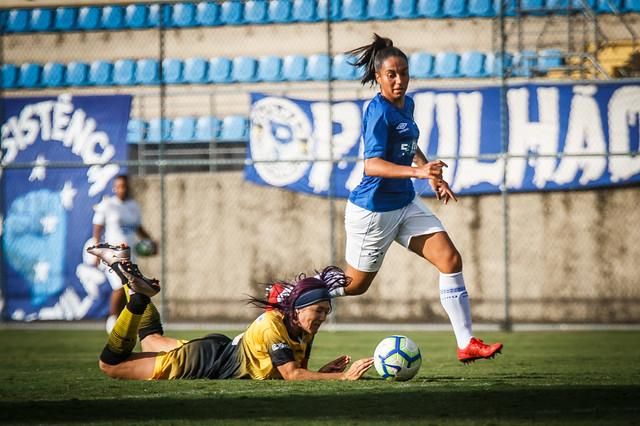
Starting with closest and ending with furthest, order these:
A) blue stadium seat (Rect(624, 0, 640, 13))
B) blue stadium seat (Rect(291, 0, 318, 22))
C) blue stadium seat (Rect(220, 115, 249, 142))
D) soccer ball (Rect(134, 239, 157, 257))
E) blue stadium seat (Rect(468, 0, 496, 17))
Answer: soccer ball (Rect(134, 239, 157, 257)) → blue stadium seat (Rect(624, 0, 640, 13)) → blue stadium seat (Rect(468, 0, 496, 17)) → blue stadium seat (Rect(220, 115, 249, 142)) → blue stadium seat (Rect(291, 0, 318, 22))

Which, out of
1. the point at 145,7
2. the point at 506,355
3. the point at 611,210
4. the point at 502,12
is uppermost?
the point at 145,7

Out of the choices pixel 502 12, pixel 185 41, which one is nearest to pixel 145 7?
pixel 185 41

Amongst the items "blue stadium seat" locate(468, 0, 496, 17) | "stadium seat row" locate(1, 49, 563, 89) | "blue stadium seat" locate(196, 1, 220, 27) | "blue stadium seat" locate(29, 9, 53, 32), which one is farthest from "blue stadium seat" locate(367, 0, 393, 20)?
"blue stadium seat" locate(29, 9, 53, 32)

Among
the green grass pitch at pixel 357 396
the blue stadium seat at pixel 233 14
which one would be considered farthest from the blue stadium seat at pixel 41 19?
the green grass pitch at pixel 357 396

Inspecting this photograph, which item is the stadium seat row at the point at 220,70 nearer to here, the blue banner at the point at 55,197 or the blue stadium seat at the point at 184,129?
the blue stadium seat at the point at 184,129

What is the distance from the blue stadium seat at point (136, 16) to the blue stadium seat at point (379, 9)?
153 inches

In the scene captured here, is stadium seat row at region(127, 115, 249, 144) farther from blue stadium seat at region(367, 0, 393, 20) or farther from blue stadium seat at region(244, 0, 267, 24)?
blue stadium seat at region(367, 0, 393, 20)

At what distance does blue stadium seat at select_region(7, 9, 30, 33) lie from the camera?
770 inches

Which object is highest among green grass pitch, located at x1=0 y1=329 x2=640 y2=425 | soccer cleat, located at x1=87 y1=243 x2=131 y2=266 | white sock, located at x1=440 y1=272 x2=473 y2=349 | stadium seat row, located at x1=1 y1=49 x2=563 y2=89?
stadium seat row, located at x1=1 y1=49 x2=563 y2=89

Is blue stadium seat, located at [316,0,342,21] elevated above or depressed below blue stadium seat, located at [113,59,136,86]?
above

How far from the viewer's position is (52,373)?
9.43 metres

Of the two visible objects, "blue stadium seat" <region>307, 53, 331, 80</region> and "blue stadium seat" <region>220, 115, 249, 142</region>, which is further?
"blue stadium seat" <region>307, 53, 331, 80</region>

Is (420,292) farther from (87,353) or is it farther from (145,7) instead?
(145,7)

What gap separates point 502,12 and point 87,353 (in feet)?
22.5
